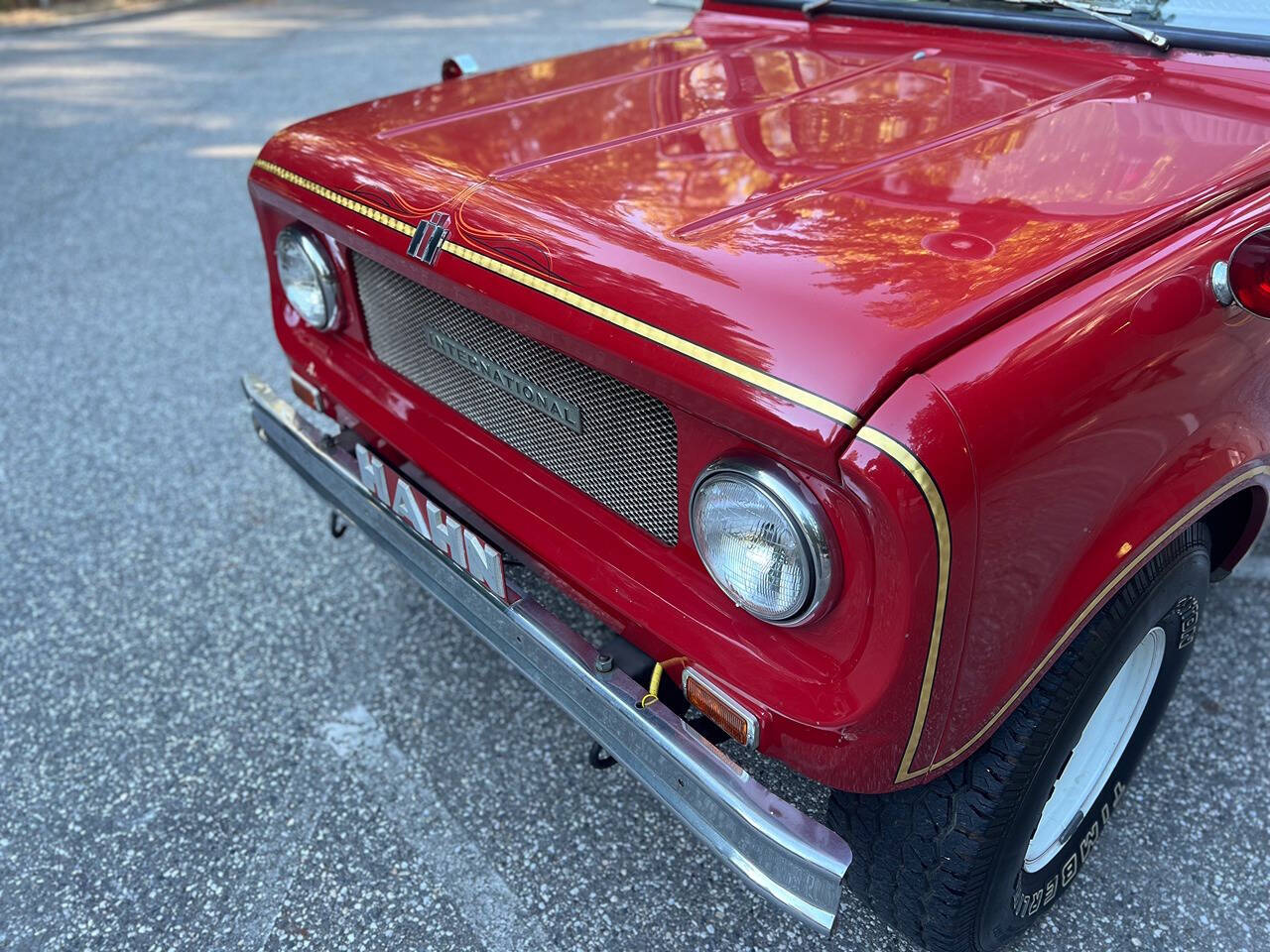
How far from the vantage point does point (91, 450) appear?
347 centimetres

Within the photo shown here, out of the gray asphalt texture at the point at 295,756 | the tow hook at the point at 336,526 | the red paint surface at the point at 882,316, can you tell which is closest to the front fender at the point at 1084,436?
the red paint surface at the point at 882,316

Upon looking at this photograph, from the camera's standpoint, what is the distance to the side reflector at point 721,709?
56.5 inches

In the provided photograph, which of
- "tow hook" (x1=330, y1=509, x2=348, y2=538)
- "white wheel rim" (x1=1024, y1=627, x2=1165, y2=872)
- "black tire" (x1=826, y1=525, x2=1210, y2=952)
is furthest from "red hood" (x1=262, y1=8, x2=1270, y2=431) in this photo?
"tow hook" (x1=330, y1=509, x2=348, y2=538)

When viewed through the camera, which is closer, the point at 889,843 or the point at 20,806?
the point at 889,843

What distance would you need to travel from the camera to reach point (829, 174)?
66.5 inches

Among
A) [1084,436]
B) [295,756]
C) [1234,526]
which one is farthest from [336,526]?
[1234,526]

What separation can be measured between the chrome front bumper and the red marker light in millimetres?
1018

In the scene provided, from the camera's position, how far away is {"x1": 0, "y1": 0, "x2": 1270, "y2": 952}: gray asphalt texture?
1.97 meters

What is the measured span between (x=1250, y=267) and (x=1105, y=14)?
3.04 ft

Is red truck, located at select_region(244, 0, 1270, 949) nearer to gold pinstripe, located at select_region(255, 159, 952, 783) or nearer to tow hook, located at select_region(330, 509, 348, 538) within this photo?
gold pinstripe, located at select_region(255, 159, 952, 783)

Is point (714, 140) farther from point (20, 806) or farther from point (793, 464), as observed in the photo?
point (20, 806)

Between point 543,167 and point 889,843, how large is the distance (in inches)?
51.3

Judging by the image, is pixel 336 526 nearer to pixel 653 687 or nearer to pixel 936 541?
pixel 653 687

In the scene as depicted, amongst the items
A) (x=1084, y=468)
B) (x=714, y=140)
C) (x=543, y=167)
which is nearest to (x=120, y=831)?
(x=543, y=167)
